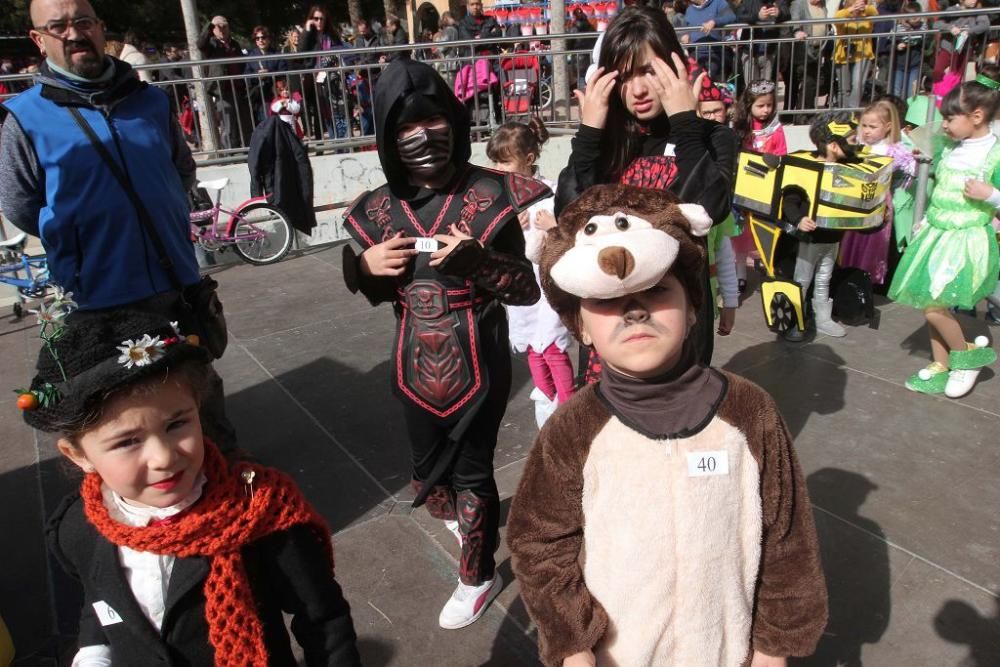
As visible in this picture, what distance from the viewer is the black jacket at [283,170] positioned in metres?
8.15

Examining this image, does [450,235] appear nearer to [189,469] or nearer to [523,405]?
[189,469]

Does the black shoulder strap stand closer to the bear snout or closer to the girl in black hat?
the girl in black hat

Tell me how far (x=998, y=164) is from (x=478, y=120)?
673cm

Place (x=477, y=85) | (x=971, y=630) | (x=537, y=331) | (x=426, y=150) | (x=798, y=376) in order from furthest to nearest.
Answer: (x=477, y=85), (x=798, y=376), (x=537, y=331), (x=971, y=630), (x=426, y=150)

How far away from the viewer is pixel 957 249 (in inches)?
178

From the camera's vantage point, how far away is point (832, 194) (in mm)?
5266

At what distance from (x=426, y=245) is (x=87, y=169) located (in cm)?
151

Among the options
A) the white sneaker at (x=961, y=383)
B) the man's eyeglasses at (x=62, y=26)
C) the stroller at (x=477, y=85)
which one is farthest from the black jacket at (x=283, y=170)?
the white sneaker at (x=961, y=383)

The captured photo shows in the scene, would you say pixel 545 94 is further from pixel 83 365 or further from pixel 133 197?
pixel 83 365

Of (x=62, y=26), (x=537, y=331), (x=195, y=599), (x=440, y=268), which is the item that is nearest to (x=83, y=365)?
(x=195, y=599)

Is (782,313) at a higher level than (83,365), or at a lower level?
lower

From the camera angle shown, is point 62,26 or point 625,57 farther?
point 62,26

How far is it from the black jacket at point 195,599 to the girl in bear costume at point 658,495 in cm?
45

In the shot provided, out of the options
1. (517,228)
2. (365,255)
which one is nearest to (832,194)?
(517,228)
